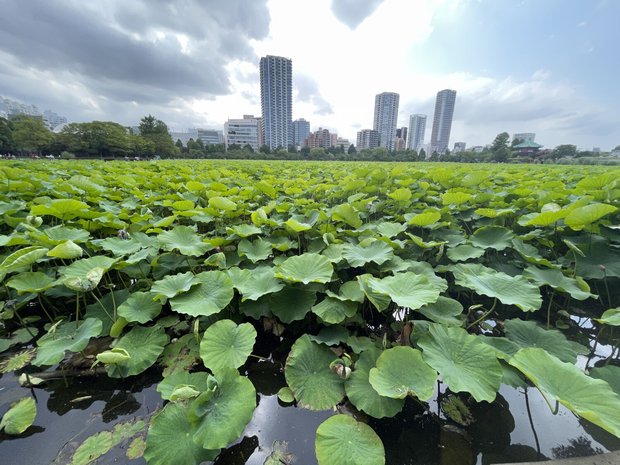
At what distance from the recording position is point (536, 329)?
4.70 feet

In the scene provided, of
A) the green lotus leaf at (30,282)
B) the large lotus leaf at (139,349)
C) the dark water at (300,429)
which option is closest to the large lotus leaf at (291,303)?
the dark water at (300,429)

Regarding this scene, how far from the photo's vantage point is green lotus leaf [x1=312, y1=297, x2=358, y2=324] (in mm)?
1420

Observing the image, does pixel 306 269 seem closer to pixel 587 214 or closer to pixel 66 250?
pixel 66 250

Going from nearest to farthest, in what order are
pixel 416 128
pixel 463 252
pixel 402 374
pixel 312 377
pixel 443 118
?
pixel 402 374 < pixel 312 377 < pixel 463 252 < pixel 443 118 < pixel 416 128

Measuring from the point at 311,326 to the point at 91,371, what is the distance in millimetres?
1250

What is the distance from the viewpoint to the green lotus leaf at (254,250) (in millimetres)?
2047

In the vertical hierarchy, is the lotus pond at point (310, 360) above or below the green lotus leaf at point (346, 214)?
below

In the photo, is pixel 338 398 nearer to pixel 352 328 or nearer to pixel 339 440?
pixel 339 440

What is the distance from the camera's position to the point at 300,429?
4.01 feet

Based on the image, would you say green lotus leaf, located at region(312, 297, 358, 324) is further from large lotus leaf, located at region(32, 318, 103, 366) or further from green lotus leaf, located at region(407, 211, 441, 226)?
large lotus leaf, located at region(32, 318, 103, 366)

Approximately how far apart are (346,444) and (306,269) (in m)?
0.90

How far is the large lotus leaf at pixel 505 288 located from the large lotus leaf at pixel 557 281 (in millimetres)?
182

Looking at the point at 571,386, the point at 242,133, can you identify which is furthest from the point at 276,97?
the point at 571,386

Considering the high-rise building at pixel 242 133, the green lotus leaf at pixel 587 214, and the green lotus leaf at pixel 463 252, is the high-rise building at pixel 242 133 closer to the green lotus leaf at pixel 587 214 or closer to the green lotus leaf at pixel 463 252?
the green lotus leaf at pixel 463 252
